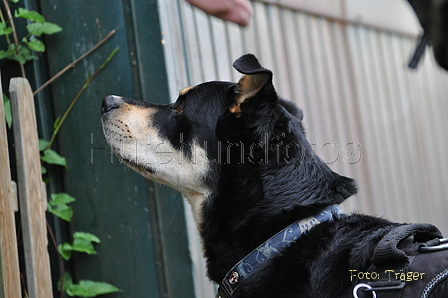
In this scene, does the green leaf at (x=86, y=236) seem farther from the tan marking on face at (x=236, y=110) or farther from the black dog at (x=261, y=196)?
the tan marking on face at (x=236, y=110)

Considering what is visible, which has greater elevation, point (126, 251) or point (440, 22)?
point (440, 22)

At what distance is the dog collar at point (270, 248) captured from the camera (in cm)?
208

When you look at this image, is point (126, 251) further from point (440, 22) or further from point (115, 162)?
point (440, 22)

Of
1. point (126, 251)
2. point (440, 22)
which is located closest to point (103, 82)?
point (126, 251)

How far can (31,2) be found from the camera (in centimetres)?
346

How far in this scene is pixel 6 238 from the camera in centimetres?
243

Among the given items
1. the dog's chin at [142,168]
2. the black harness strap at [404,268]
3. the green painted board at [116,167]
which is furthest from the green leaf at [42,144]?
the black harness strap at [404,268]

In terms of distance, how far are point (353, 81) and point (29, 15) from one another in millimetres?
3312

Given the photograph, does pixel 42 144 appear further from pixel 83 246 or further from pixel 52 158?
pixel 83 246

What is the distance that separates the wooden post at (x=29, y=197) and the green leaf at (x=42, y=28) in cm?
62

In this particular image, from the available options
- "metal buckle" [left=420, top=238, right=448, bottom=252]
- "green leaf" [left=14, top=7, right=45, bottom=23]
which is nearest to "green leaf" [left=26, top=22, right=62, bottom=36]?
"green leaf" [left=14, top=7, right=45, bottom=23]

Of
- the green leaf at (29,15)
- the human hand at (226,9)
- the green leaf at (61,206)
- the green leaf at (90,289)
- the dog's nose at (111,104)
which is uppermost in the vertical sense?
the green leaf at (29,15)

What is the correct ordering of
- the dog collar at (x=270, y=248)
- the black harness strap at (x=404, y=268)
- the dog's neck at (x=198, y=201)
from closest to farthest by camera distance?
1. the black harness strap at (x=404, y=268)
2. the dog collar at (x=270, y=248)
3. the dog's neck at (x=198, y=201)

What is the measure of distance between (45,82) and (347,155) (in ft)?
9.71
